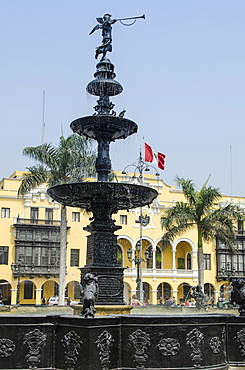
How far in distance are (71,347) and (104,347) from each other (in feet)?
1.64

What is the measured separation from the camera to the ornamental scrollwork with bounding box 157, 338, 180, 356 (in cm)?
812

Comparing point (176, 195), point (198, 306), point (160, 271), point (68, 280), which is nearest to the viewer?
point (198, 306)

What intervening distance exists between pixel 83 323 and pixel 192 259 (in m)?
45.4

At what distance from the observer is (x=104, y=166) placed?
12.1m

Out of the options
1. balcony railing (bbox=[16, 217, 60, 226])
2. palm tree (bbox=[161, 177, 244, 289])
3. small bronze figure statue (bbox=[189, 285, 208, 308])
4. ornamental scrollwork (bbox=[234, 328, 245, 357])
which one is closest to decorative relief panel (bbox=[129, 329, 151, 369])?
ornamental scrollwork (bbox=[234, 328, 245, 357])

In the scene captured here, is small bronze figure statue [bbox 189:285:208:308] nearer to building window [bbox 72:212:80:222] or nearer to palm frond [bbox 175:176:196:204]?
palm frond [bbox 175:176:196:204]

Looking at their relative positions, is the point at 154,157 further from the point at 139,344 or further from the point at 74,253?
the point at 139,344

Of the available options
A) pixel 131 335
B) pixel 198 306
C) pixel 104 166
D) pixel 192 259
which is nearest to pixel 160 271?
pixel 192 259

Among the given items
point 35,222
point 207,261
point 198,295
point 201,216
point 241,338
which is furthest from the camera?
point 207,261

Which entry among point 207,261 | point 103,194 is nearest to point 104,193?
point 103,194

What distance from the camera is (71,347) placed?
7.85 meters

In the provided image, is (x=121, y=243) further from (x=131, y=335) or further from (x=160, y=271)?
(x=131, y=335)

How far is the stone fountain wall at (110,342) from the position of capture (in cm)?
786

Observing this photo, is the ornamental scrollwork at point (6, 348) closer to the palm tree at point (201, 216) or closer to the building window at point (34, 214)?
the palm tree at point (201, 216)
